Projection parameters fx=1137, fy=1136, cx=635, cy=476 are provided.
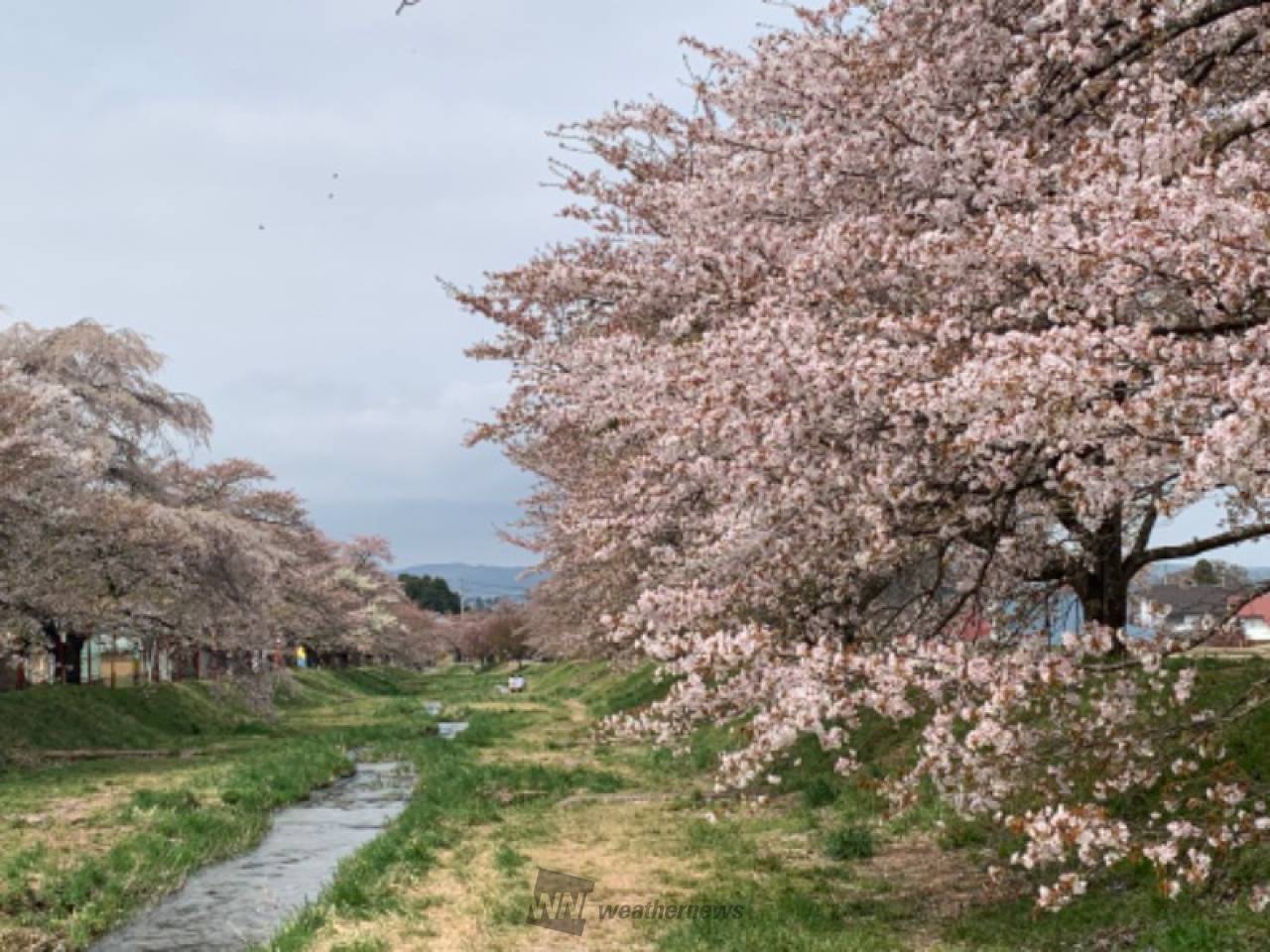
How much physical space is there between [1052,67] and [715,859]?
9041mm

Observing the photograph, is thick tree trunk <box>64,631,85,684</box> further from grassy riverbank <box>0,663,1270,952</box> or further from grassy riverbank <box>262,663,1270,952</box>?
grassy riverbank <box>262,663,1270,952</box>

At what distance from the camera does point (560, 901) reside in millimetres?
11586

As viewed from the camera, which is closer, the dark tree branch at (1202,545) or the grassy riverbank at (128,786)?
the dark tree branch at (1202,545)

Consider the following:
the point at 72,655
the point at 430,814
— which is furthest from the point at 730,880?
the point at 72,655

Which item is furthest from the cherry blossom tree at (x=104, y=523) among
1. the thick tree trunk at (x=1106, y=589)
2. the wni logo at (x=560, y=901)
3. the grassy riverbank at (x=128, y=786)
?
the thick tree trunk at (x=1106, y=589)

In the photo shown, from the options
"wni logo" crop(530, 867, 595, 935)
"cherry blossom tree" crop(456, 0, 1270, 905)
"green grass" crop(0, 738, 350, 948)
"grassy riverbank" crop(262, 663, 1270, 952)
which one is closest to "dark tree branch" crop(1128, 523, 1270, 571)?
"cherry blossom tree" crop(456, 0, 1270, 905)

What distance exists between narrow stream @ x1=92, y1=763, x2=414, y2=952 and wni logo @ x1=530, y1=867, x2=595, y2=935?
2680 mm

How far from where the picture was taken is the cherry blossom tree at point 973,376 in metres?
6.88

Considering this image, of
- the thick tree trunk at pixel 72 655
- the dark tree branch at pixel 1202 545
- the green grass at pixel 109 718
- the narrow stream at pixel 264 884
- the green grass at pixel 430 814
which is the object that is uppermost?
the dark tree branch at pixel 1202 545

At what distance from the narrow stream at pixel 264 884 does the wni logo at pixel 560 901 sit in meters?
2.68

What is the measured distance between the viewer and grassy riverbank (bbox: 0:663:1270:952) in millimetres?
9352

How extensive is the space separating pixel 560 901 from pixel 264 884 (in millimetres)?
4567

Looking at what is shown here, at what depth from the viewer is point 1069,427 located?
268 inches

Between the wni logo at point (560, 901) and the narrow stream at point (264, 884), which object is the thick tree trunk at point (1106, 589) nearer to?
the wni logo at point (560, 901)
